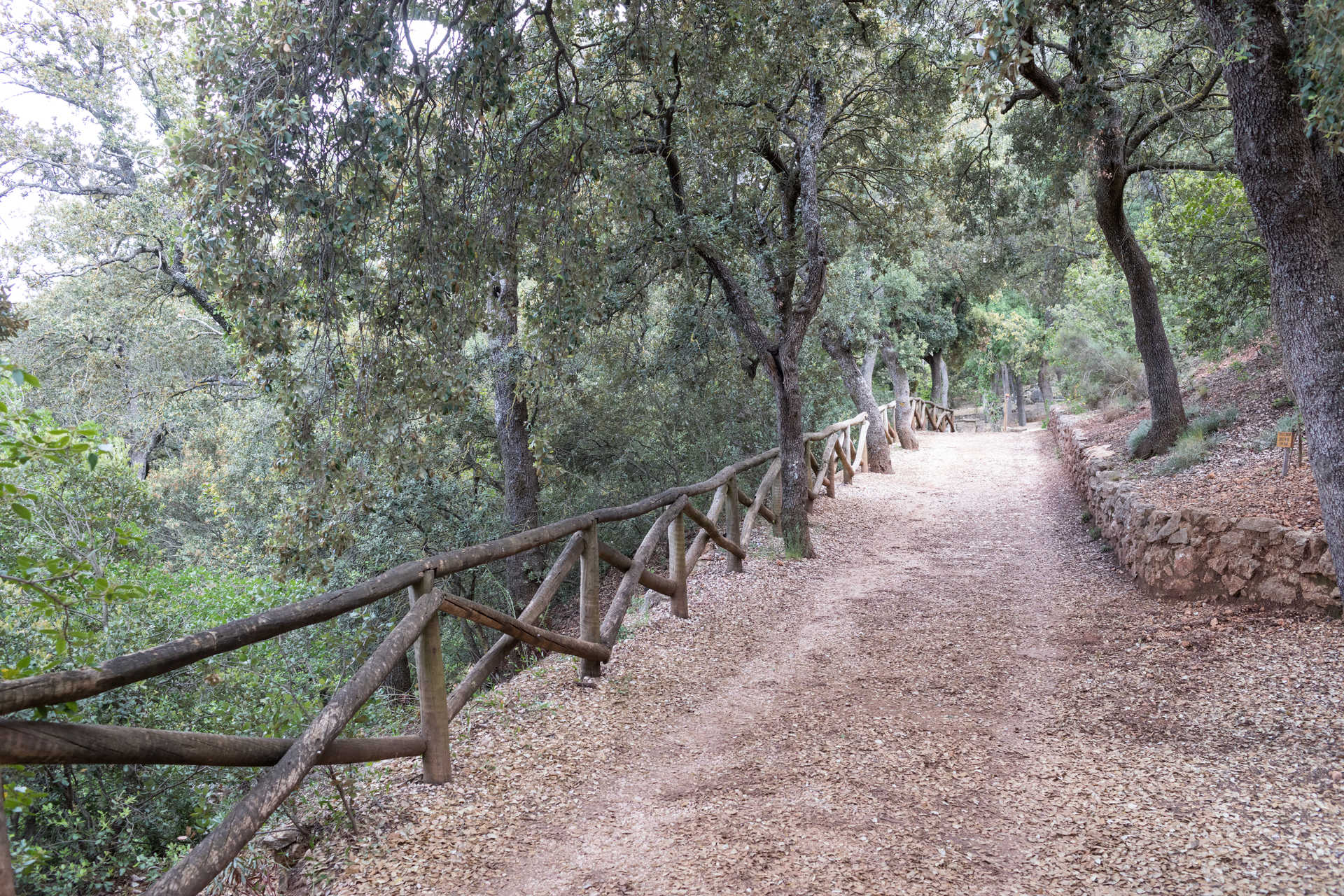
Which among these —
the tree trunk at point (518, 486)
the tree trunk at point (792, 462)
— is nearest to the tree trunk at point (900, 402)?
the tree trunk at point (792, 462)

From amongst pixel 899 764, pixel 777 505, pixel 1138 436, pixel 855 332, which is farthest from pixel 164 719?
pixel 855 332

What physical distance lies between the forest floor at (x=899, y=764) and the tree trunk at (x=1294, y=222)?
4.52 feet

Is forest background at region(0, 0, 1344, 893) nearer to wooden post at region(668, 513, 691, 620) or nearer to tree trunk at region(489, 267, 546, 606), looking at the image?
tree trunk at region(489, 267, 546, 606)

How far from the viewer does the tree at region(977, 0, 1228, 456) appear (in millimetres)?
7645

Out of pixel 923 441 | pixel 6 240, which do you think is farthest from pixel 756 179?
pixel 923 441

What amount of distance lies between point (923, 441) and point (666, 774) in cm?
1931

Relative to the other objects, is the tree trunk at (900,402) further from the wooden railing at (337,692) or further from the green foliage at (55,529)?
the green foliage at (55,529)

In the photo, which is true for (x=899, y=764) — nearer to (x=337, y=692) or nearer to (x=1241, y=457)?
(x=337, y=692)

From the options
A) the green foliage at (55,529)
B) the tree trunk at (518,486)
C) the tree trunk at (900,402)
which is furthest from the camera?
the tree trunk at (900,402)

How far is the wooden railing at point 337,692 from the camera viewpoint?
2.15 meters

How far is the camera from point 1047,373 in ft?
116

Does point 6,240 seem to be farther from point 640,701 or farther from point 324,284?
point 640,701

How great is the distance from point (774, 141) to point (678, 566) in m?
5.03

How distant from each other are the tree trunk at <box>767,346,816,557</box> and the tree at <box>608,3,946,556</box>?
2 cm
